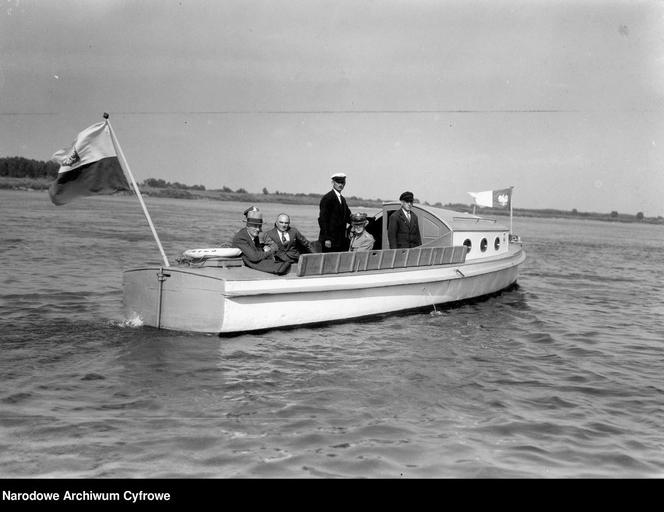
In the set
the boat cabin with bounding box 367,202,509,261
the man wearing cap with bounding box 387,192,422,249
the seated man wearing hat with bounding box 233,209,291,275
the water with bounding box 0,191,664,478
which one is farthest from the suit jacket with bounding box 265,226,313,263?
the boat cabin with bounding box 367,202,509,261

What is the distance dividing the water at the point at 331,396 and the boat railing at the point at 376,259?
39.1 inches

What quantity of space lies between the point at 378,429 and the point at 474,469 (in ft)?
3.53

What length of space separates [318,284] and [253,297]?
1.28 meters

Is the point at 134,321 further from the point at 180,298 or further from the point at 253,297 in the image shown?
the point at 253,297

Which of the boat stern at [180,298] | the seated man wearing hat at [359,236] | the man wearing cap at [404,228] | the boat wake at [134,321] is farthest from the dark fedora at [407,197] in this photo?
the boat wake at [134,321]

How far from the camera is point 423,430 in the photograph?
19.4ft

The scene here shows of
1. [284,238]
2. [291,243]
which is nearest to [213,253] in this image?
[284,238]

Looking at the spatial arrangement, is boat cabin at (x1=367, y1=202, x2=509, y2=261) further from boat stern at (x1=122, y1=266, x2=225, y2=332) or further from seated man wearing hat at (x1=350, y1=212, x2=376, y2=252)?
boat stern at (x1=122, y1=266, x2=225, y2=332)

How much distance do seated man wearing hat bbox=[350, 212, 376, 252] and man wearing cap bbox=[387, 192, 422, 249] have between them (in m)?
0.72

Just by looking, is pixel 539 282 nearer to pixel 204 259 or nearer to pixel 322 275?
pixel 322 275

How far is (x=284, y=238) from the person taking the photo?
1054cm

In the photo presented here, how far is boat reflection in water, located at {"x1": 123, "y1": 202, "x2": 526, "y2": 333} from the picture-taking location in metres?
8.94

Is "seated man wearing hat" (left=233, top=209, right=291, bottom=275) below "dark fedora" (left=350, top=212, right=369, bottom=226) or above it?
below
